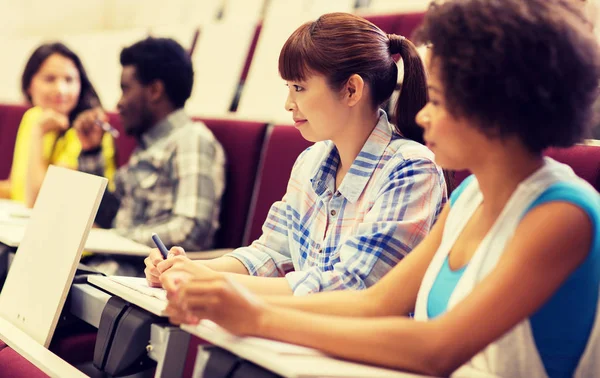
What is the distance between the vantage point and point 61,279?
4.51 ft

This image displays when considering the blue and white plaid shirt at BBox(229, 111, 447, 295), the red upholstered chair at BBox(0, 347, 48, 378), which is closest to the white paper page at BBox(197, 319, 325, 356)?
the blue and white plaid shirt at BBox(229, 111, 447, 295)

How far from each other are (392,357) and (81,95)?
227cm

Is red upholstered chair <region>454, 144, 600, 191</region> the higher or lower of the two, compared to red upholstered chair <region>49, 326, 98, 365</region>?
higher

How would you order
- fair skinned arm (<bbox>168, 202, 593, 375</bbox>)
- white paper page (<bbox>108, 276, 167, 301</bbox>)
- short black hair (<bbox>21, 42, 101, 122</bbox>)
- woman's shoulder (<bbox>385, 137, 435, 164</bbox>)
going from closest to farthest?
1. fair skinned arm (<bbox>168, 202, 593, 375</bbox>)
2. white paper page (<bbox>108, 276, 167, 301</bbox>)
3. woman's shoulder (<bbox>385, 137, 435, 164</bbox>)
4. short black hair (<bbox>21, 42, 101, 122</bbox>)

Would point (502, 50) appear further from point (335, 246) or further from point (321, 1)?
point (321, 1)

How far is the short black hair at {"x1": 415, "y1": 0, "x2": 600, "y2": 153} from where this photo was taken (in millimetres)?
859

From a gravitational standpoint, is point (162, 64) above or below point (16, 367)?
above

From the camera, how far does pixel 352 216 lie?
1.38m

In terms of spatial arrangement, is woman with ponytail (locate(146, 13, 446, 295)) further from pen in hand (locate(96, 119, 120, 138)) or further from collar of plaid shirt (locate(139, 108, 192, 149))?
pen in hand (locate(96, 119, 120, 138))

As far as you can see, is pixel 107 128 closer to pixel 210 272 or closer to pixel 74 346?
pixel 74 346

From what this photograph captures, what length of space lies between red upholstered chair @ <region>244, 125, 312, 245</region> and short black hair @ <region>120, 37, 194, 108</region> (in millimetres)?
452

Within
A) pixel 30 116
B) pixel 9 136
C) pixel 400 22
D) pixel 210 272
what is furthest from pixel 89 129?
pixel 210 272

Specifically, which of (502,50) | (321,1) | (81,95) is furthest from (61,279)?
(321,1)

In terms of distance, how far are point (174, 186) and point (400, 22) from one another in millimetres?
800
